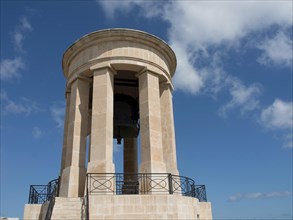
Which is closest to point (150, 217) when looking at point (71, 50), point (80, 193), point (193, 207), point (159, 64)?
point (193, 207)

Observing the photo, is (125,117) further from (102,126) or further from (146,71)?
(102,126)

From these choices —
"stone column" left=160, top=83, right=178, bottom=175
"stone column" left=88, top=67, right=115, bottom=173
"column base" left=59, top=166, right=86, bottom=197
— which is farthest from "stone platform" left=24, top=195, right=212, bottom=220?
"stone column" left=160, top=83, right=178, bottom=175

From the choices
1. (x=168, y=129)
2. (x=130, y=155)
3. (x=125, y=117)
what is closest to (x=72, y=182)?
(x=125, y=117)

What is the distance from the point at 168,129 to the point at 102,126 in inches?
173

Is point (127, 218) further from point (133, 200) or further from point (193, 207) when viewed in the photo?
point (193, 207)

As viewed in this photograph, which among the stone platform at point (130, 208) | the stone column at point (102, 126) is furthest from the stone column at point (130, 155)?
the stone platform at point (130, 208)

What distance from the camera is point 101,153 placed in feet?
48.0

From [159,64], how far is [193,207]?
27.8ft

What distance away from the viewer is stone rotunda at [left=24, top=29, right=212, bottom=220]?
39.3ft

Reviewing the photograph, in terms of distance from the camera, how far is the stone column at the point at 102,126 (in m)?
14.5

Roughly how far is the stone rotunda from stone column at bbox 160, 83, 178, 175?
57mm

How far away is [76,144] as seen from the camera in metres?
16.2

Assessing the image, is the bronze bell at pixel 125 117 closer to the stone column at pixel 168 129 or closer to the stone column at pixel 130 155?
the stone column at pixel 130 155

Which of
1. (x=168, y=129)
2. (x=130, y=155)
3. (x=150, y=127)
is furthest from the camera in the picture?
(x=130, y=155)
